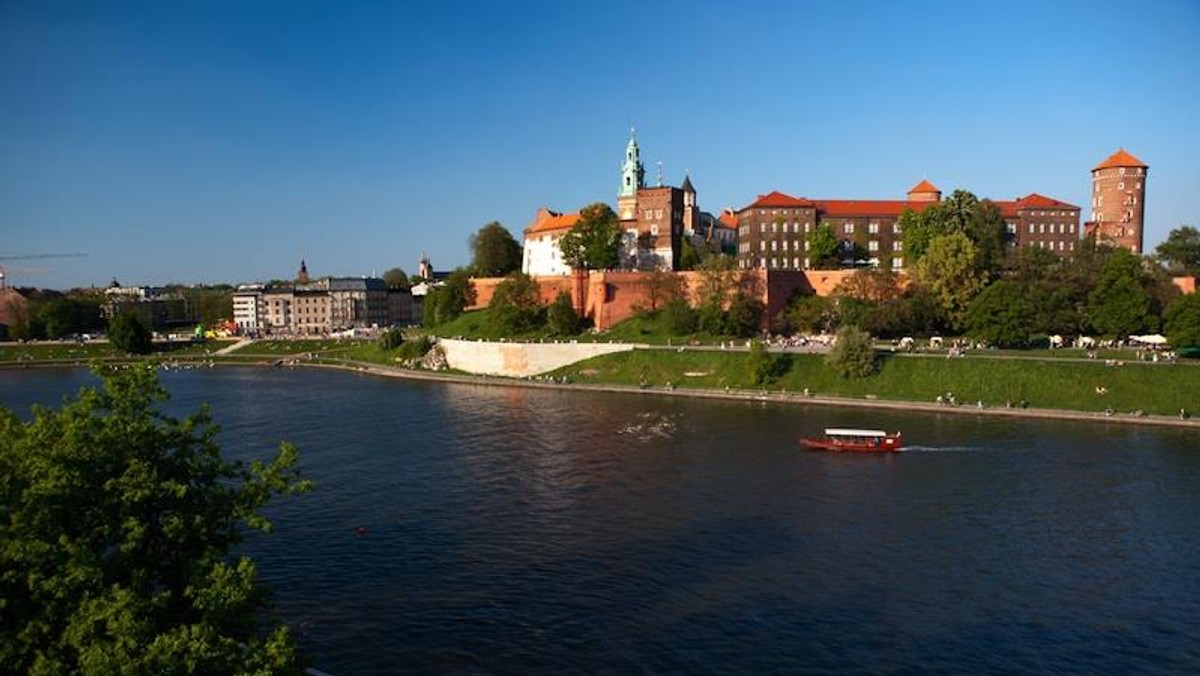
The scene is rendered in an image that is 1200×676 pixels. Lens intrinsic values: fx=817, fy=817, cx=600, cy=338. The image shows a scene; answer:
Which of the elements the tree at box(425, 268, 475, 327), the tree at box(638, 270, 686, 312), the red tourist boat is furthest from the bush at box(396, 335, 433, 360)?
the red tourist boat

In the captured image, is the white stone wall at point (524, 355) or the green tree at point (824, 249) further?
the green tree at point (824, 249)

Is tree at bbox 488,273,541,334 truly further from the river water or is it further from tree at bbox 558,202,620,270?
the river water

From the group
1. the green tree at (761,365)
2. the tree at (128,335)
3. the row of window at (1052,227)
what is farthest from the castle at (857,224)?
the tree at (128,335)

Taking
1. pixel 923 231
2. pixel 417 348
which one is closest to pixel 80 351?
pixel 417 348

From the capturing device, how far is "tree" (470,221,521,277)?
106625mm

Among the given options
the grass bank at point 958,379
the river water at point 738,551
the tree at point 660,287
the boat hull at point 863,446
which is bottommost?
the river water at point 738,551

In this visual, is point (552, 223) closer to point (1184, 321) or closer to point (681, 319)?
point (681, 319)

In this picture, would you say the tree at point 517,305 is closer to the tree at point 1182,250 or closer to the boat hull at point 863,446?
the boat hull at point 863,446

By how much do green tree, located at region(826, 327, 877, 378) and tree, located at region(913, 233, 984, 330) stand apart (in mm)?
11929

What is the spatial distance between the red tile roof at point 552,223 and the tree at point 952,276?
4285 centimetres

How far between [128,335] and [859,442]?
92083 millimetres

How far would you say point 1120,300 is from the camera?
60.4 m

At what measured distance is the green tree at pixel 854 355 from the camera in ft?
189

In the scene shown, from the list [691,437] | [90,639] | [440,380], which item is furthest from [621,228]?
[90,639]
